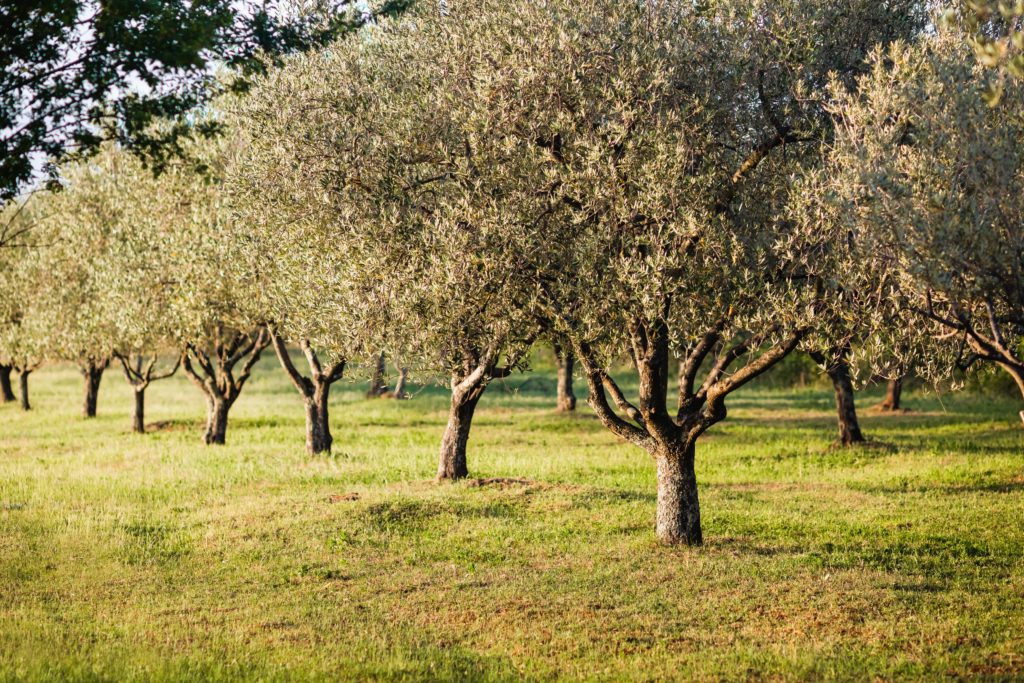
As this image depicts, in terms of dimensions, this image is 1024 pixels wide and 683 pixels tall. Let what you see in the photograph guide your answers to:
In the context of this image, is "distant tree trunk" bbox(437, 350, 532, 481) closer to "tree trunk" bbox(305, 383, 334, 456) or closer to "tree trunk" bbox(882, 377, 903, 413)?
"tree trunk" bbox(305, 383, 334, 456)

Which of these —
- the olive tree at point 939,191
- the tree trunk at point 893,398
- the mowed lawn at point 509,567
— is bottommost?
the mowed lawn at point 509,567

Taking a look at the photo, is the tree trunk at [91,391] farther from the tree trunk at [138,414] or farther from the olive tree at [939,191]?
the olive tree at [939,191]

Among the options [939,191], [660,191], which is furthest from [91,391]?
[939,191]

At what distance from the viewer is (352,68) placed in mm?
20188

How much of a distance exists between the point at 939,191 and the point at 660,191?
4097 millimetres

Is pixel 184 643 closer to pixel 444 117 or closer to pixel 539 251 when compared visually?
pixel 539 251

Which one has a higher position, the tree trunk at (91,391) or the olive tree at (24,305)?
the olive tree at (24,305)

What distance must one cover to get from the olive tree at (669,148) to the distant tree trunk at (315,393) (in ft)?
57.0

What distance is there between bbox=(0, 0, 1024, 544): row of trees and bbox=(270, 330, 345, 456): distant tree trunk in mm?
12773

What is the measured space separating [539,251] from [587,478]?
13.8m

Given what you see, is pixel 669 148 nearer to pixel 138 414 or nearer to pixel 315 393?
pixel 315 393

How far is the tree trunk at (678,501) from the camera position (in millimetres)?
18891

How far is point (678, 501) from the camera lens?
19062 mm

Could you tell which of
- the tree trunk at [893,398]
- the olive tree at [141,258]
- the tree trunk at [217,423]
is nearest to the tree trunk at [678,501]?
the olive tree at [141,258]
